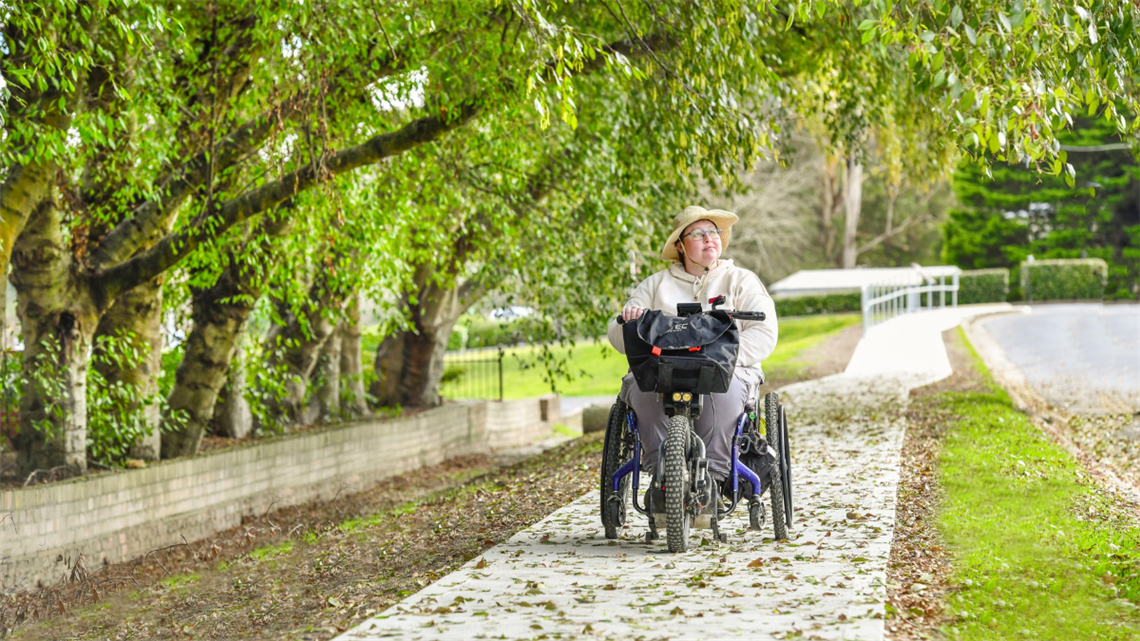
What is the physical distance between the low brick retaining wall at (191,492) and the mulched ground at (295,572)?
0.26m

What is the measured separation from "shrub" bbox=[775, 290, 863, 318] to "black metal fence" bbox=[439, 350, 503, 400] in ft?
46.8

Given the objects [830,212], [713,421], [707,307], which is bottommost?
[713,421]

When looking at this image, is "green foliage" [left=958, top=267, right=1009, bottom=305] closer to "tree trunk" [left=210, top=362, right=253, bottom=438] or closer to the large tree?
"tree trunk" [left=210, top=362, right=253, bottom=438]

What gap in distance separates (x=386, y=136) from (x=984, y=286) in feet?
127

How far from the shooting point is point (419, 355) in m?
18.3

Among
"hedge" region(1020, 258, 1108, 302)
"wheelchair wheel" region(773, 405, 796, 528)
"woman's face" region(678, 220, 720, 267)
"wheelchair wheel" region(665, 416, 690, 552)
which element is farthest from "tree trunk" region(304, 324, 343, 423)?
"hedge" region(1020, 258, 1108, 302)

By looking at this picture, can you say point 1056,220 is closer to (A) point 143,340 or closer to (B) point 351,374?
(B) point 351,374

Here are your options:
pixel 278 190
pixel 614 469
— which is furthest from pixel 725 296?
pixel 278 190

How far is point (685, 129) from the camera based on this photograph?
8164 millimetres

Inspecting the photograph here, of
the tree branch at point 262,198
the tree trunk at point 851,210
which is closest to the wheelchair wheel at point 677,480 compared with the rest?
the tree branch at point 262,198

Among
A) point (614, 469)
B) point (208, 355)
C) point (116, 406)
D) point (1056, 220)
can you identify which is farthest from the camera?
point (1056, 220)

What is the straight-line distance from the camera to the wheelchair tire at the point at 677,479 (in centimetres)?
521

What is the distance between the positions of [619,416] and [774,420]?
81cm

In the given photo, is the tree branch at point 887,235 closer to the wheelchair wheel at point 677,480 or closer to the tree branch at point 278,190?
the tree branch at point 278,190
